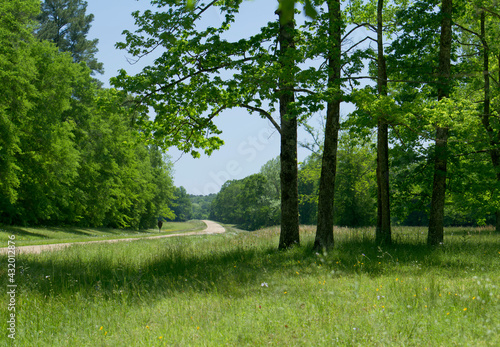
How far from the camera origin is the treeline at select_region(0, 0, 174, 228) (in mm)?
21609

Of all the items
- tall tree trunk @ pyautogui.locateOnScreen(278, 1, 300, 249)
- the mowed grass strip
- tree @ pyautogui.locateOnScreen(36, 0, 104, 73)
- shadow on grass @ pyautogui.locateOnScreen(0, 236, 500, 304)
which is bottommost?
the mowed grass strip

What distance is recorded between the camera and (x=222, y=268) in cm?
891

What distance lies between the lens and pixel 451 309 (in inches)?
195

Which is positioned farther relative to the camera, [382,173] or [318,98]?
[382,173]

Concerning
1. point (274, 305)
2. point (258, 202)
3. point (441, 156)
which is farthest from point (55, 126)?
point (258, 202)

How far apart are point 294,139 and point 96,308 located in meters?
8.04

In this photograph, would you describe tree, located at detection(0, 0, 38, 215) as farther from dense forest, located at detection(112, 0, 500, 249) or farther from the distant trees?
the distant trees

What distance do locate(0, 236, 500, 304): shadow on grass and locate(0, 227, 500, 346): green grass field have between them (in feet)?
0.15

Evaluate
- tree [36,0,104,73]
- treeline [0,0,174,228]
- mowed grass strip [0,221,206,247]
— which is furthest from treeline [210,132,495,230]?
tree [36,0,104,73]

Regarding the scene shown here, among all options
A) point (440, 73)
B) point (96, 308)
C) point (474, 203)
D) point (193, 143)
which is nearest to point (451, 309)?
point (96, 308)

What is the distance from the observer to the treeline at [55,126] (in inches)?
851

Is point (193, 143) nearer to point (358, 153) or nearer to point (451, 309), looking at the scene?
point (451, 309)

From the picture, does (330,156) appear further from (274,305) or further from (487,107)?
(487,107)

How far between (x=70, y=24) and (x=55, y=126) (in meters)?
20.5
